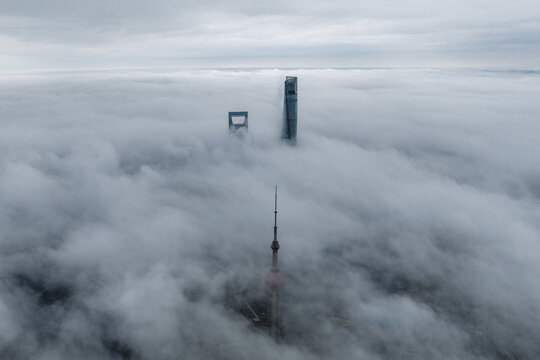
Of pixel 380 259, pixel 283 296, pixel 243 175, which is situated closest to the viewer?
pixel 283 296

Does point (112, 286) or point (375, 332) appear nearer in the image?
point (375, 332)

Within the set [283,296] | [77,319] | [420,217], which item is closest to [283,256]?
[283,296]

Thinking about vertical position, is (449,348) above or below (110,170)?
below

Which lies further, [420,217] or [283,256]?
[420,217]

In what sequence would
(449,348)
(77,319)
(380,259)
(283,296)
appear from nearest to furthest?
(449,348), (77,319), (283,296), (380,259)

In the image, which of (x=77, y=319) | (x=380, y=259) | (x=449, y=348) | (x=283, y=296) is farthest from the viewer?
(x=380, y=259)

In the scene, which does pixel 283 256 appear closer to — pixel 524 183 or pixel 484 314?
pixel 484 314

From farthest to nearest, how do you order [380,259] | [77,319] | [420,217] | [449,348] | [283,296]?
[420,217] → [380,259] → [283,296] → [77,319] → [449,348]

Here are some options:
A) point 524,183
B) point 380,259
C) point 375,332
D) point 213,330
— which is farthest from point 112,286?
point 524,183

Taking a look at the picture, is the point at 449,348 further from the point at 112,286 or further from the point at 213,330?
the point at 112,286
